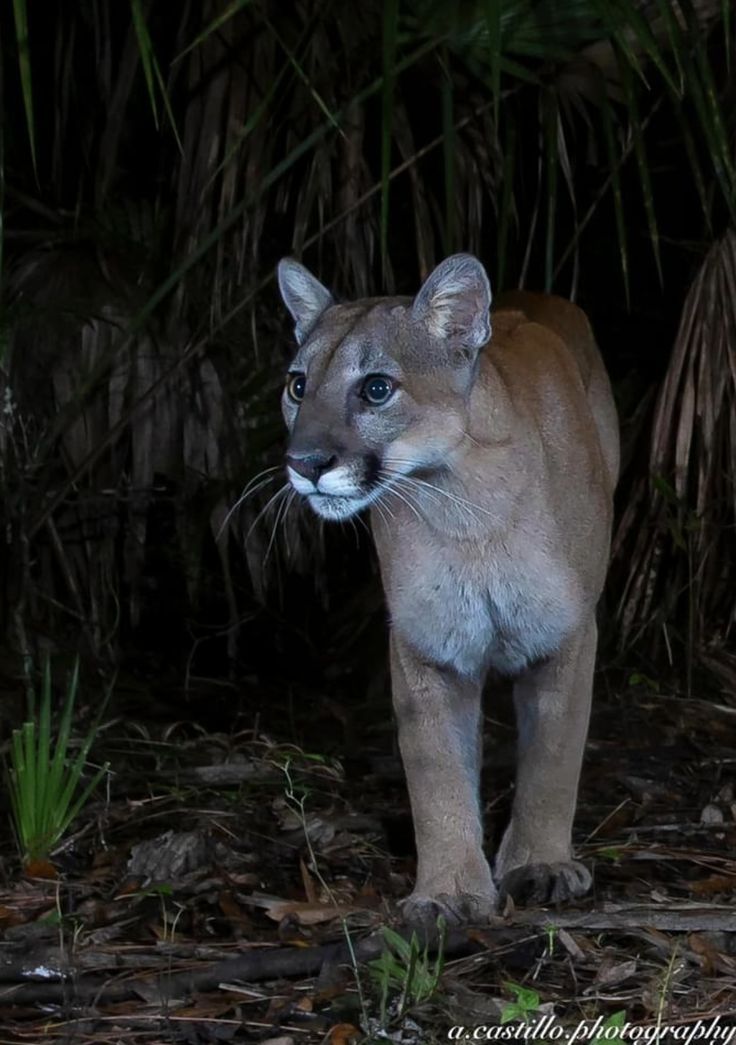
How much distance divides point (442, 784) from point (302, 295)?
873 mm

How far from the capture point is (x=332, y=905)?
285 centimetres

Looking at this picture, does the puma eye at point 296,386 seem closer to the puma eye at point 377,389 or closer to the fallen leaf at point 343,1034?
the puma eye at point 377,389

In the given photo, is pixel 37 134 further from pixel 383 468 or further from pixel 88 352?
pixel 383 468

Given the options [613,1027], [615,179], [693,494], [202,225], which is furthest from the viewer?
[693,494]

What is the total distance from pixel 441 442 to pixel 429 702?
45 cm

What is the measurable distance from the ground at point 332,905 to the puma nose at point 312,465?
673mm

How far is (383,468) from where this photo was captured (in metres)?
2.81

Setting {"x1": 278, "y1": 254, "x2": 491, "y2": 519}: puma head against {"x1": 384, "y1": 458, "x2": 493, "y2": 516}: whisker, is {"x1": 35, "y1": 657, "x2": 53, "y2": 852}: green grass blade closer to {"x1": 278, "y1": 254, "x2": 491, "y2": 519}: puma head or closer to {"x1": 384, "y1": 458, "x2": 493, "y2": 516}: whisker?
{"x1": 278, "y1": 254, "x2": 491, "y2": 519}: puma head

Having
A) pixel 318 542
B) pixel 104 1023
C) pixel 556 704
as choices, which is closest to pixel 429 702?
pixel 556 704

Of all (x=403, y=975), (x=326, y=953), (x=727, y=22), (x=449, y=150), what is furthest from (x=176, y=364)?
(x=403, y=975)

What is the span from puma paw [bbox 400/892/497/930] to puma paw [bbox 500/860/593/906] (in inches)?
3.2

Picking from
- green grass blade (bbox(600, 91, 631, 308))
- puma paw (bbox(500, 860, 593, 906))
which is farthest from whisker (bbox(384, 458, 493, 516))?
green grass blade (bbox(600, 91, 631, 308))

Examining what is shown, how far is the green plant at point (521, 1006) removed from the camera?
234 cm

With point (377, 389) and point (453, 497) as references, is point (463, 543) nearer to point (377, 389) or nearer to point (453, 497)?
point (453, 497)
